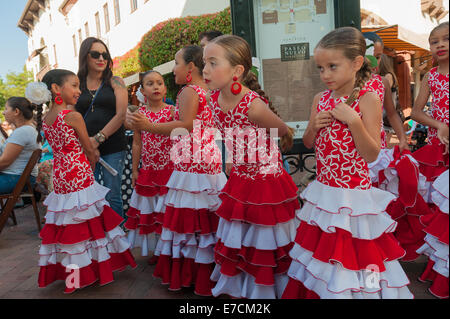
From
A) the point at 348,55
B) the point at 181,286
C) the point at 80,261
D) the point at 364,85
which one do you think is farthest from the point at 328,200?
the point at 80,261

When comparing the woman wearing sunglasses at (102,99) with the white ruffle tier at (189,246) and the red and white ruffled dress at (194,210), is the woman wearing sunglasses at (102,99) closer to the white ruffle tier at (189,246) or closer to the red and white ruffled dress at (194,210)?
the red and white ruffled dress at (194,210)

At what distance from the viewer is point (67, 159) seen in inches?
117

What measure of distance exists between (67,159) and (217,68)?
1.57 meters

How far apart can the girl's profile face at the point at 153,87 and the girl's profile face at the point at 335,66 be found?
2073 mm

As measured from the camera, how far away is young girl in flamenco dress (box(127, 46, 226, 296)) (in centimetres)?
274

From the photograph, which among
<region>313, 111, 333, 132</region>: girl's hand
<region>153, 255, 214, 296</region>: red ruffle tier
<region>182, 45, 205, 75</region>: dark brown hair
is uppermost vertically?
<region>182, 45, 205, 75</region>: dark brown hair

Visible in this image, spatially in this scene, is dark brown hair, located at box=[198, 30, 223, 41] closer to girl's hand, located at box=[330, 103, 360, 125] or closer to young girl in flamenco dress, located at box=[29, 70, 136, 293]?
young girl in flamenco dress, located at box=[29, 70, 136, 293]

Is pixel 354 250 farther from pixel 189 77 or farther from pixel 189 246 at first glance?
pixel 189 77

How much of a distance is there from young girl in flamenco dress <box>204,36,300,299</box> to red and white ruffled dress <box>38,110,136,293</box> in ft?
3.74

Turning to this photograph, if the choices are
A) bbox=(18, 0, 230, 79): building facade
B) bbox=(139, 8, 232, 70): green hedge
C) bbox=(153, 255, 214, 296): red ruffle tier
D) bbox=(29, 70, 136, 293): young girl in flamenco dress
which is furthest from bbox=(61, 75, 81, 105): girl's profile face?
bbox=(139, 8, 232, 70): green hedge

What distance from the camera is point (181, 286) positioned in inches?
114

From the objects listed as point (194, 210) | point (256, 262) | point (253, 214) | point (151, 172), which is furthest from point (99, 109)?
point (256, 262)

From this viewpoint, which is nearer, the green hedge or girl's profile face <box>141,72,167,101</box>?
girl's profile face <box>141,72,167,101</box>

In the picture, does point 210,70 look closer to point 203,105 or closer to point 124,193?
point 203,105
